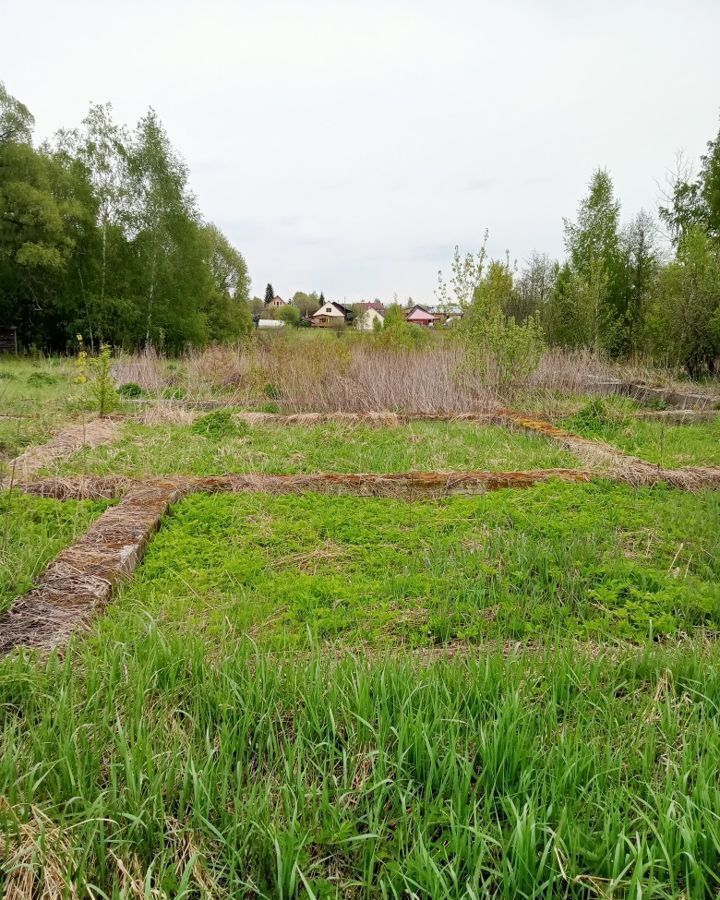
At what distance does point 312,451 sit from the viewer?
19.4ft

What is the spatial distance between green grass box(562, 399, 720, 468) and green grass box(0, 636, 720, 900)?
417cm

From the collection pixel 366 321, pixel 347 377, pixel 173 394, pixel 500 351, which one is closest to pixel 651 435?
pixel 500 351

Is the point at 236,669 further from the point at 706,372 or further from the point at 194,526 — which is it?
the point at 706,372

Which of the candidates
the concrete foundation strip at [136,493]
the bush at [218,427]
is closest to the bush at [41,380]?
the bush at [218,427]

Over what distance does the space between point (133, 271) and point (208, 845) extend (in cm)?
2534

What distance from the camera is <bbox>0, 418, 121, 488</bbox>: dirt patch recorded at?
4871mm

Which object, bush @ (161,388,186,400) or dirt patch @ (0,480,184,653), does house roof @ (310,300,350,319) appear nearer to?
bush @ (161,388,186,400)

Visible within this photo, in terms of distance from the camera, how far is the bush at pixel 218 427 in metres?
6.77

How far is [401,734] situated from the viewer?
1616mm

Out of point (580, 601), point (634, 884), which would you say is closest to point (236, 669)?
point (634, 884)

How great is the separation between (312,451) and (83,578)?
3296 millimetres

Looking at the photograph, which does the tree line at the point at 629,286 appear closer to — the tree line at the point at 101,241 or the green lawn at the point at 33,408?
the green lawn at the point at 33,408

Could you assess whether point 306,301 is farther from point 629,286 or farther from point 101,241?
point 629,286

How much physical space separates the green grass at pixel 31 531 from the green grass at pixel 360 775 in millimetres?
966
